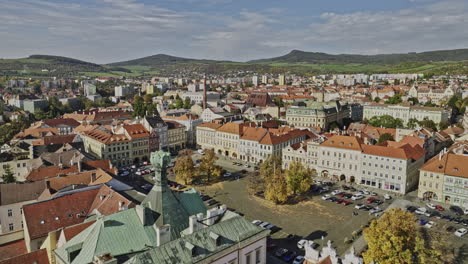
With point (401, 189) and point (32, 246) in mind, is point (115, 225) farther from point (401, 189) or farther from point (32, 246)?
point (401, 189)

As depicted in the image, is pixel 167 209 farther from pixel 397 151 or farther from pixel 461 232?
pixel 397 151

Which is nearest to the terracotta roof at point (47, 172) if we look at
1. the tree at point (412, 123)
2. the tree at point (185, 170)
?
the tree at point (185, 170)

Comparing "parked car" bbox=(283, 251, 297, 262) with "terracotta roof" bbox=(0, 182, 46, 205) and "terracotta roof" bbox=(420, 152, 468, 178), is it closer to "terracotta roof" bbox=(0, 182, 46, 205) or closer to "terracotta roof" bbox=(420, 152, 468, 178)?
"terracotta roof" bbox=(0, 182, 46, 205)

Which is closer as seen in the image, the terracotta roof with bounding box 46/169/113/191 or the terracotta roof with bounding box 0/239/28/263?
the terracotta roof with bounding box 0/239/28/263

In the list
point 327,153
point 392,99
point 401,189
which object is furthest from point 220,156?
point 392,99

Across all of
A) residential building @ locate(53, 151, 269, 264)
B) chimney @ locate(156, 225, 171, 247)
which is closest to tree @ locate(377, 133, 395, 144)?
residential building @ locate(53, 151, 269, 264)
